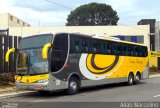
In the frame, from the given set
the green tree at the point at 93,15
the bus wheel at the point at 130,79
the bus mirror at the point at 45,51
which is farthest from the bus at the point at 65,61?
the green tree at the point at 93,15

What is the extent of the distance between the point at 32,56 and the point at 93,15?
2898 inches

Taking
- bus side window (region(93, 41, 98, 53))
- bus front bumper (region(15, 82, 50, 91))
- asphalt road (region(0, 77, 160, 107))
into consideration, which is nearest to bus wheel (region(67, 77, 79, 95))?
asphalt road (region(0, 77, 160, 107))

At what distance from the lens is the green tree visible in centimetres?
9106

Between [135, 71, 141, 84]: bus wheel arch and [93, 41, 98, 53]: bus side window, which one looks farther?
[135, 71, 141, 84]: bus wheel arch

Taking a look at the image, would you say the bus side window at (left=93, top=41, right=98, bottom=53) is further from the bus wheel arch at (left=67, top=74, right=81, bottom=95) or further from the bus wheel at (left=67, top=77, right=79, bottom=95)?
the bus wheel at (left=67, top=77, right=79, bottom=95)

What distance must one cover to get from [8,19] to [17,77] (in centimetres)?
6779

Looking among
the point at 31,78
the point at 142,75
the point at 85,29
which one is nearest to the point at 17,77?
the point at 31,78

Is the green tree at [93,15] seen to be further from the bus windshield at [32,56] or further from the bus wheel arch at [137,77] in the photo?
the bus windshield at [32,56]

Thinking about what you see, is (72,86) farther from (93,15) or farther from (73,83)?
(93,15)

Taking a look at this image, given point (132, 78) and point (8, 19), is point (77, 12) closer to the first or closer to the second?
point (8, 19)

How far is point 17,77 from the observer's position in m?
19.6

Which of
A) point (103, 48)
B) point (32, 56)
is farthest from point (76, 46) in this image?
point (103, 48)

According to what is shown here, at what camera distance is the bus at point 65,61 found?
61.8ft

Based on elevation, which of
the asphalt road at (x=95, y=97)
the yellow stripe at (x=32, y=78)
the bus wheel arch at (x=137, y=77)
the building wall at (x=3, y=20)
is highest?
the building wall at (x=3, y=20)
